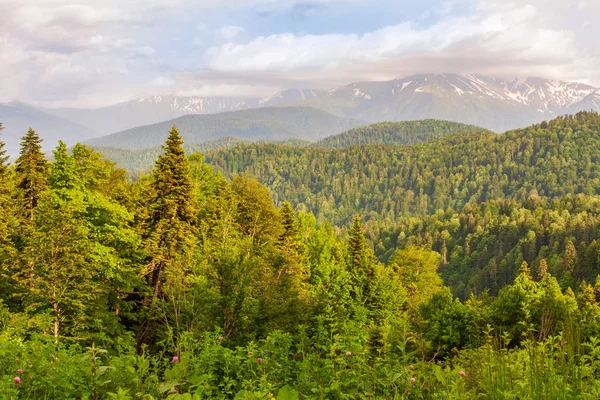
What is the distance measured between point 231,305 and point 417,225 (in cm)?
18788

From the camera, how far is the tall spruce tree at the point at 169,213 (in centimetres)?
2744

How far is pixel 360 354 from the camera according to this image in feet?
21.6

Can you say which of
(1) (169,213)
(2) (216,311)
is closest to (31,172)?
(1) (169,213)

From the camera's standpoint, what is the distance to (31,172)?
2772 cm

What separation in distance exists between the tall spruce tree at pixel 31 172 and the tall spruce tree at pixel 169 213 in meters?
7.03

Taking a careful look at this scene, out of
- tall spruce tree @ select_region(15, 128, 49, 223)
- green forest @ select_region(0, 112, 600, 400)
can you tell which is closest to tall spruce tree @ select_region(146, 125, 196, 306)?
green forest @ select_region(0, 112, 600, 400)

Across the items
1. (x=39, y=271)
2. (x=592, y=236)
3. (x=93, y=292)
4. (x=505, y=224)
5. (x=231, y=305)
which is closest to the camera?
(x=231, y=305)

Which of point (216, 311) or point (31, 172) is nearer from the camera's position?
point (216, 311)

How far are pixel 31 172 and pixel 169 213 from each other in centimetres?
903

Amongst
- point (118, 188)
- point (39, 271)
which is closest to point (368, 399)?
point (39, 271)

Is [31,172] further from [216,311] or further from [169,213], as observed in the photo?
[216,311]

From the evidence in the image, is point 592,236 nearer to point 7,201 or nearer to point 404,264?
point 404,264

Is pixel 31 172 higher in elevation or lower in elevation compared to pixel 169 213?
higher

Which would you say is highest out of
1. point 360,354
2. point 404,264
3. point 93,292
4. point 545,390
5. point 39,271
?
point 545,390
